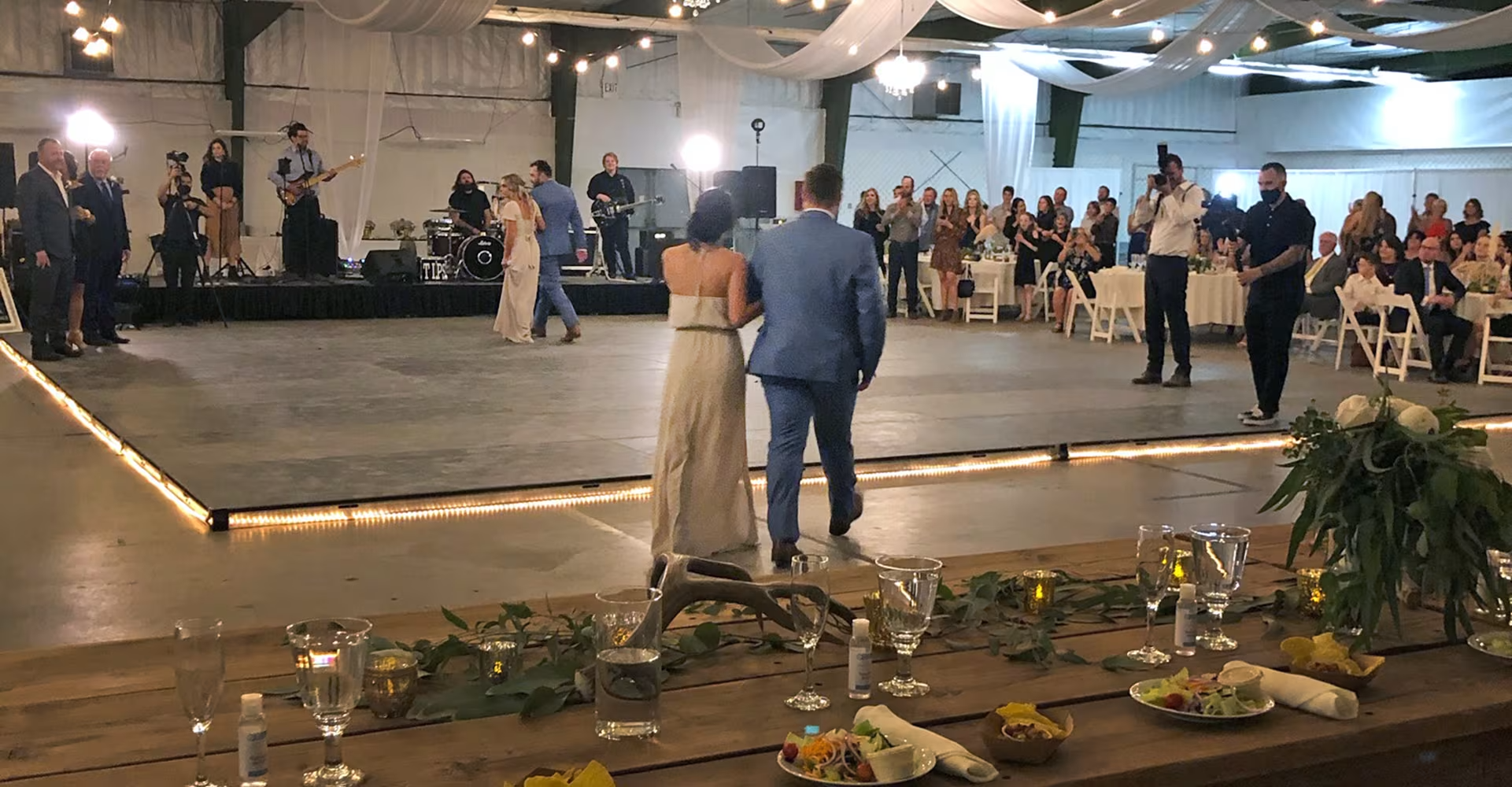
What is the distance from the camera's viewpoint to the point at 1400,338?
11.1 m

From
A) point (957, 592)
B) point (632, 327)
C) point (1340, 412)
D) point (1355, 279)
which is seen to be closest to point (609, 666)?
point (957, 592)

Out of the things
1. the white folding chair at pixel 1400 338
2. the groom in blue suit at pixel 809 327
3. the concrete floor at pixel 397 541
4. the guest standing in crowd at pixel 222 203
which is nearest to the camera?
the concrete floor at pixel 397 541

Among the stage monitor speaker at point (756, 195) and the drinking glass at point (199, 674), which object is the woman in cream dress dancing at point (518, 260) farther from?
the drinking glass at point (199, 674)

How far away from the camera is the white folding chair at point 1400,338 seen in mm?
10516

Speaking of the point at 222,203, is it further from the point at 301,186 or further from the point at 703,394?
the point at 703,394

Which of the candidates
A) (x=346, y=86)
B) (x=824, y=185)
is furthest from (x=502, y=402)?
(x=346, y=86)

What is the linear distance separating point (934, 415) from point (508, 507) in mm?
3138

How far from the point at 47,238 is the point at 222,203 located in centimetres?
528

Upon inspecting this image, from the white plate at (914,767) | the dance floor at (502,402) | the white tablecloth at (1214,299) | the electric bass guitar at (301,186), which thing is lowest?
the dance floor at (502,402)

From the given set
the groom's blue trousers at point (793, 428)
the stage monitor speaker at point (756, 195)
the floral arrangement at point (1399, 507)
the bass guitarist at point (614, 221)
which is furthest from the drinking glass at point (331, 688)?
the stage monitor speaker at point (756, 195)

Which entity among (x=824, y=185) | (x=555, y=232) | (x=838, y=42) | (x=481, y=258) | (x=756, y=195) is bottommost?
(x=481, y=258)

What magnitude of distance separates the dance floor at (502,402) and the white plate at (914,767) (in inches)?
170

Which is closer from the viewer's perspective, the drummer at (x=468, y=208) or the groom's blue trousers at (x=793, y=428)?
the groom's blue trousers at (x=793, y=428)

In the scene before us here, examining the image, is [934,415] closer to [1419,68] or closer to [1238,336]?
[1238,336]
